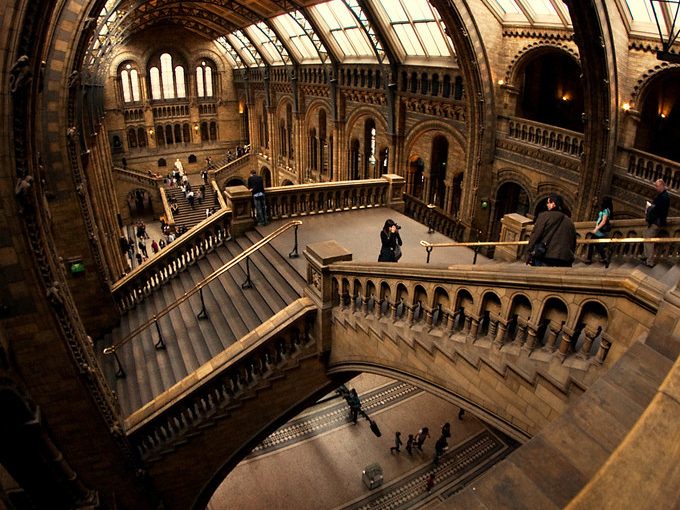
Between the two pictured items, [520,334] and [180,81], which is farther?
[180,81]

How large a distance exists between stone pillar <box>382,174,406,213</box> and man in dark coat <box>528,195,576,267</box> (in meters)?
6.18

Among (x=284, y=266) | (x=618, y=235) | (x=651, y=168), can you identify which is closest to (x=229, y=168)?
Answer: (x=284, y=266)

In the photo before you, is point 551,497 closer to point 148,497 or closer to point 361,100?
point 148,497

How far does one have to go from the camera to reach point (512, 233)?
26.8 ft

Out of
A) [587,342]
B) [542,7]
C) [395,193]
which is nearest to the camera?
[587,342]

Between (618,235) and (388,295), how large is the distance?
573 centimetres

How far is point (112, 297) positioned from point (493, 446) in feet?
34.2

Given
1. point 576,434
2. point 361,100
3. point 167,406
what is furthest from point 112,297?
point 361,100

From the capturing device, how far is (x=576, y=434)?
2066 millimetres

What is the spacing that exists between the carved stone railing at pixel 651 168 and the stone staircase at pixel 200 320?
912cm

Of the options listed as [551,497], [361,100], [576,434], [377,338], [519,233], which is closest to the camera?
[551,497]

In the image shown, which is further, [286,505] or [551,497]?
[286,505]

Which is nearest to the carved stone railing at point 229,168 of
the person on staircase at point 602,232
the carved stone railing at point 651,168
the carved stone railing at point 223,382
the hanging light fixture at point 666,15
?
the carved stone railing at point 651,168

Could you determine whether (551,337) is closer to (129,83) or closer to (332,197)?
(332,197)
